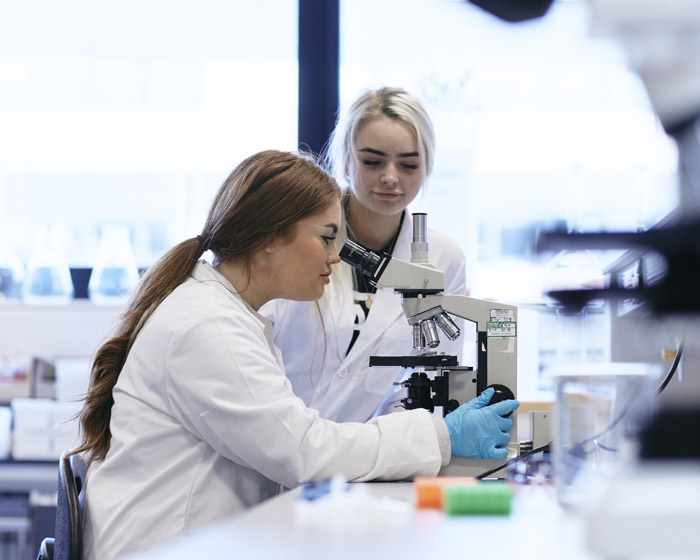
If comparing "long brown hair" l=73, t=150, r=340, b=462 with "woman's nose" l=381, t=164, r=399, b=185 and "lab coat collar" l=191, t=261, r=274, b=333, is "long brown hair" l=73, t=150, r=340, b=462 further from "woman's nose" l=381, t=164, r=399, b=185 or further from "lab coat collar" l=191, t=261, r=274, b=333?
"woman's nose" l=381, t=164, r=399, b=185

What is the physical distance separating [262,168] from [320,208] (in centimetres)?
14

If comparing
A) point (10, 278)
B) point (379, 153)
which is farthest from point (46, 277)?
point (379, 153)

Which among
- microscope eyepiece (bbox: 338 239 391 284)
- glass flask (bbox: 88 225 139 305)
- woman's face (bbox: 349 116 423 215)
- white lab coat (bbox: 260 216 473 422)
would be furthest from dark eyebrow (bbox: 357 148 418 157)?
glass flask (bbox: 88 225 139 305)

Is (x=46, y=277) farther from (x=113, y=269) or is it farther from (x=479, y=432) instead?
(x=479, y=432)

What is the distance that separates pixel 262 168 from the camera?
1.59 meters

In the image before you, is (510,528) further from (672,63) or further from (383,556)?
(672,63)

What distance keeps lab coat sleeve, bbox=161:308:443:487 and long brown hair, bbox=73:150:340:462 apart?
8.3 inches

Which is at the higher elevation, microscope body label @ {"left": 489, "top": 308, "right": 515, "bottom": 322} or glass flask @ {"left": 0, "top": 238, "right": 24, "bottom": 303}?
glass flask @ {"left": 0, "top": 238, "right": 24, "bottom": 303}

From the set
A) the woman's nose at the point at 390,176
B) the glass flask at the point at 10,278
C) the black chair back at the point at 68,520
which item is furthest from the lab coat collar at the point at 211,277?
the glass flask at the point at 10,278

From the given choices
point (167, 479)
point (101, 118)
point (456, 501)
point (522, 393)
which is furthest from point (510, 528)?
point (101, 118)

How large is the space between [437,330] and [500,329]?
0.14m

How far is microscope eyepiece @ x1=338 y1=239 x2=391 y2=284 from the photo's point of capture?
5.05 ft

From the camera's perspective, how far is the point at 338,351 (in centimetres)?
207

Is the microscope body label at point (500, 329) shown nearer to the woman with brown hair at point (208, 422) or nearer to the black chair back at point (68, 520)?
the woman with brown hair at point (208, 422)
